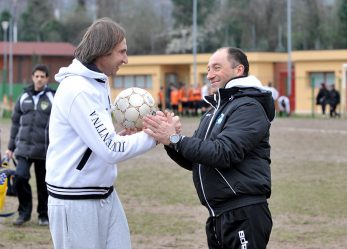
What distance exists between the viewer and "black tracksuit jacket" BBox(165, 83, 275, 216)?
5.07 metres

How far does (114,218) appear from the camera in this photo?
507 cm

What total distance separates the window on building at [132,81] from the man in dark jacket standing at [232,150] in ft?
181

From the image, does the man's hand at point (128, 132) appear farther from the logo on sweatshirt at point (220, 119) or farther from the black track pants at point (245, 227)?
the black track pants at point (245, 227)

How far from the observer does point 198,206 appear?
1202 cm

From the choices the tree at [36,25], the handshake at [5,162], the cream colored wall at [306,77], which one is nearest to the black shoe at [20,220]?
the handshake at [5,162]

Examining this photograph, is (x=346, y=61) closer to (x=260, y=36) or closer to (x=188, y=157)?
(x=260, y=36)

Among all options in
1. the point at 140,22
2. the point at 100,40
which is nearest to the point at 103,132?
the point at 100,40

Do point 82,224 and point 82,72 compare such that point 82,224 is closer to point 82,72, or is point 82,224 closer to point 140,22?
point 82,72

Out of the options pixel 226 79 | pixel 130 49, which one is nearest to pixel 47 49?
pixel 130 49

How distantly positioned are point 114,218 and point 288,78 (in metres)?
47.0

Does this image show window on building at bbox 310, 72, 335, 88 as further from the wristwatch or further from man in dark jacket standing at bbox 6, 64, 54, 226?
the wristwatch

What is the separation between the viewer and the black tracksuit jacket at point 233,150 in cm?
507

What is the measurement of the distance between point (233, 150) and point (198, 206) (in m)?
7.06

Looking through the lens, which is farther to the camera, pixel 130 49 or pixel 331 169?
pixel 130 49
